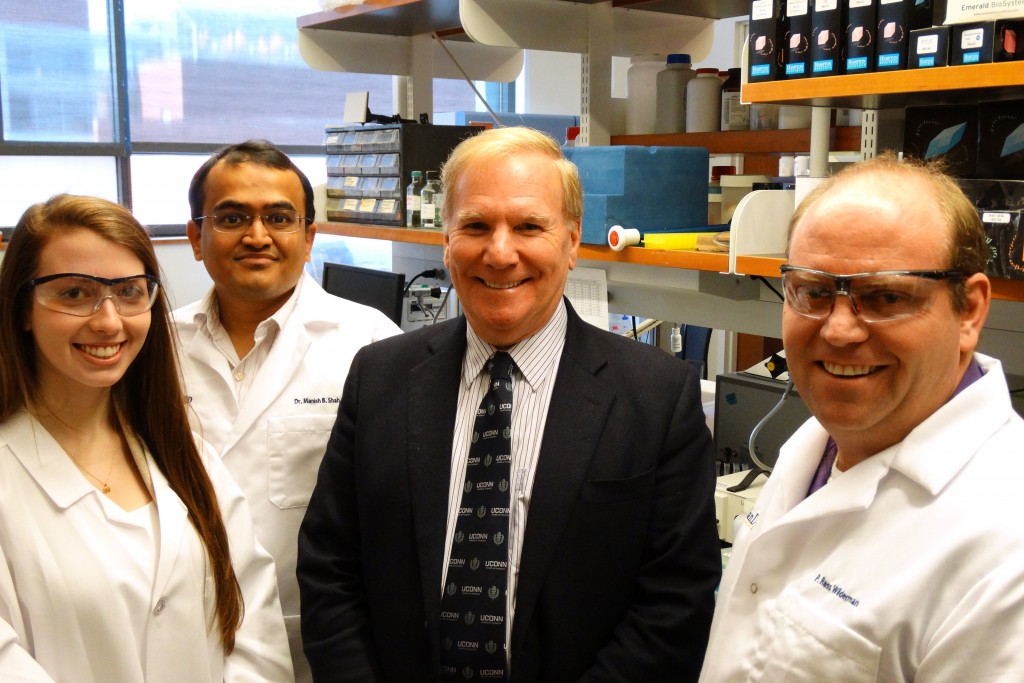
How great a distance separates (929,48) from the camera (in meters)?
1.36

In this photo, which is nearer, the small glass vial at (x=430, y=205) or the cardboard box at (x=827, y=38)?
the cardboard box at (x=827, y=38)

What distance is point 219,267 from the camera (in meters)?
1.60

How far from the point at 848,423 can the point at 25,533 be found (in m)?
0.99

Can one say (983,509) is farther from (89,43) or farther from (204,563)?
(89,43)

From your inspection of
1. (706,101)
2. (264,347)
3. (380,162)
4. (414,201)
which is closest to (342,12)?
(380,162)

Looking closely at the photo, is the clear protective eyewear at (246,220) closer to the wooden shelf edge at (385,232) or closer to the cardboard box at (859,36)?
the wooden shelf edge at (385,232)

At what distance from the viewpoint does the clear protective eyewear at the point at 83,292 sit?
46.3 inches

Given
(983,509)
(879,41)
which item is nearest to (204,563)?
(983,509)

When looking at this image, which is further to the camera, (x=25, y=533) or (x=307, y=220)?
(x=307, y=220)

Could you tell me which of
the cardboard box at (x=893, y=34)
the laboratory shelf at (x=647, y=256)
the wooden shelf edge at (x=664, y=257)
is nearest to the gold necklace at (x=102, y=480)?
the laboratory shelf at (x=647, y=256)

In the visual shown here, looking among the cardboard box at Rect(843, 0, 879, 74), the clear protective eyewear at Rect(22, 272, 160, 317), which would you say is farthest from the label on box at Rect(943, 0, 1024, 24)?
the clear protective eyewear at Rect(22, 272, 160, 317)

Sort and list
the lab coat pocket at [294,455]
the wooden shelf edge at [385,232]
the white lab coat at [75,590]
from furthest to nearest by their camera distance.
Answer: the wooden shelf edge at [385,232], the lab coat pocket at [294,455], the white lab coat at [75,590]

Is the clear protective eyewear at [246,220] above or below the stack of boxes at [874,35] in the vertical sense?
below

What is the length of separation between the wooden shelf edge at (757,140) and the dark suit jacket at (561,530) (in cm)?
90
